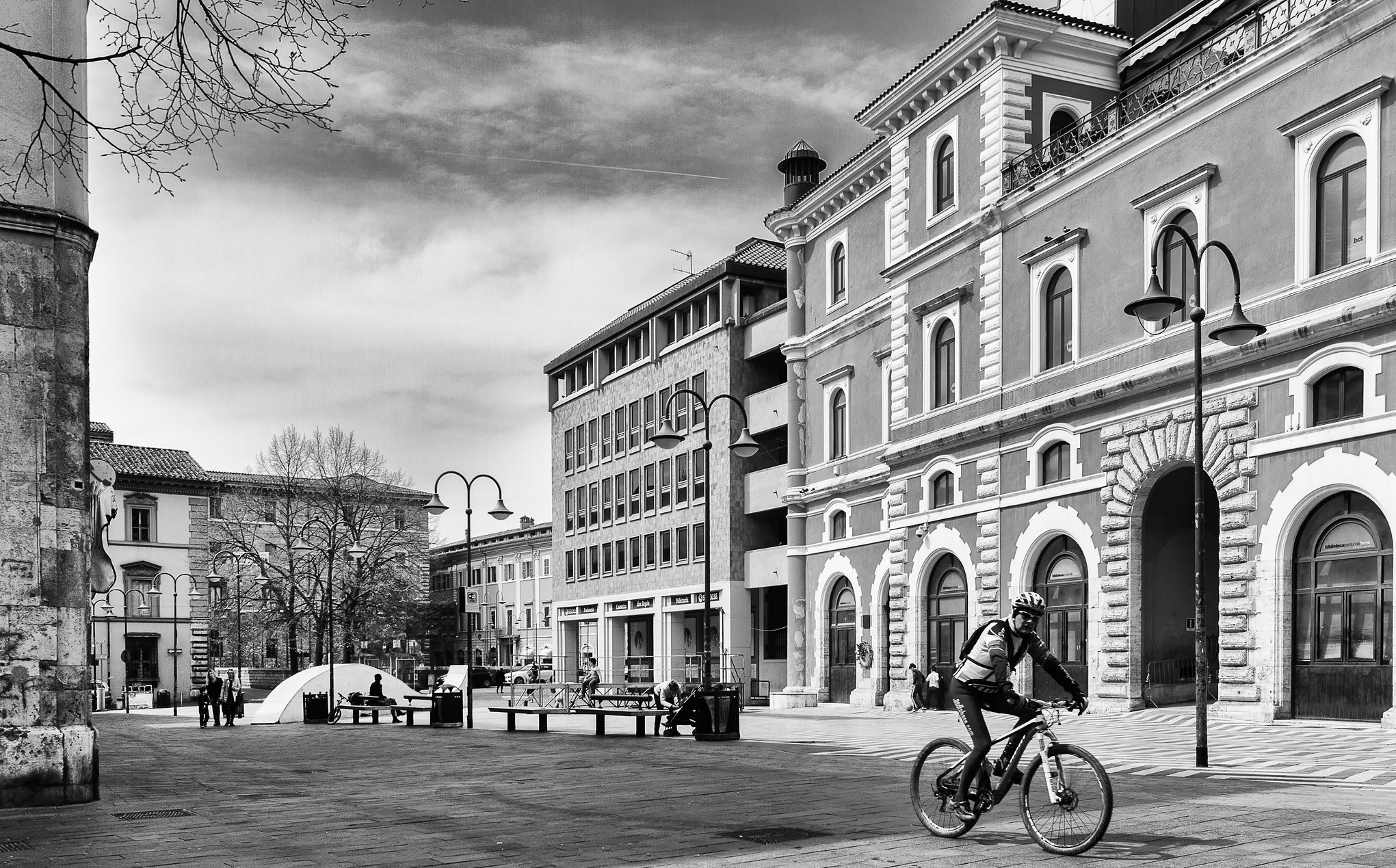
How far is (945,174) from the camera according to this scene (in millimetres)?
35625

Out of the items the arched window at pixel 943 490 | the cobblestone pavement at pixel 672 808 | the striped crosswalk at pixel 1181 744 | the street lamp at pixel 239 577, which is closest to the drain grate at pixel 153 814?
the cobblestone pavement at pixel 672 808

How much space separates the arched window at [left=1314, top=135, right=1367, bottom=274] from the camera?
22.9 metres

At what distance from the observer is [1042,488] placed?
101 feet

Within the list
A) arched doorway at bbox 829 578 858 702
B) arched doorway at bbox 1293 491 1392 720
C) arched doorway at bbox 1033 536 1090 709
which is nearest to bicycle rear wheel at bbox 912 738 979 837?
arched doorway at bbox 1293 491 1392 720

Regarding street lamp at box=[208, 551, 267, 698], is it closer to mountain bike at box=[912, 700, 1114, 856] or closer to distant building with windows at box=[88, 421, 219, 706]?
distant building with windows at box=[88, 421, 219, 706]

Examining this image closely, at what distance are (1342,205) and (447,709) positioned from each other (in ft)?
70.0

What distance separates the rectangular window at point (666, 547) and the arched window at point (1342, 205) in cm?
4177

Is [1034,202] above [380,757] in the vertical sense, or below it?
above

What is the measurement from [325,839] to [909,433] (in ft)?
91.3

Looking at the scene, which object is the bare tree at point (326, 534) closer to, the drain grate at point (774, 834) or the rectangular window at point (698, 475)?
the rectangular window at point (698, 475)

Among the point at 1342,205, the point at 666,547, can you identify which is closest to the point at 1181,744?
the point at 1342,205

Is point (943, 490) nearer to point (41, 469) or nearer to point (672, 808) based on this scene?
point (672, 808)

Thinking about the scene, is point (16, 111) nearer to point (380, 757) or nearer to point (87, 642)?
point (87, 642)

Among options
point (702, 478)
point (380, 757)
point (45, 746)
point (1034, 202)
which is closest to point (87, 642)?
point (45, 746)
